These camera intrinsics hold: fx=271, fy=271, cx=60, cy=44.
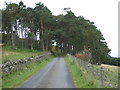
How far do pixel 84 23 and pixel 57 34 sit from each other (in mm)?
8875

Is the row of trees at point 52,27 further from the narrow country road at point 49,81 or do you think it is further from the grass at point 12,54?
the narrow country road at point 49,81

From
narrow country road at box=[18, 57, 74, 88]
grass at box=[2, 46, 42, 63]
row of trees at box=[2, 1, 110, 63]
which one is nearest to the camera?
narrow country road at box=[18, 57, 74, 88]

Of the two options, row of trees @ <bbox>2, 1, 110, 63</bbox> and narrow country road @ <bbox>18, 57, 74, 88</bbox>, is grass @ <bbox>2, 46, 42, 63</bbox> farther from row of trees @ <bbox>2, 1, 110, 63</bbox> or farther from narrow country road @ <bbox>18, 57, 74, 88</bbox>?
row of trees @ <bbox>2, 1, 110, 63</bbox>

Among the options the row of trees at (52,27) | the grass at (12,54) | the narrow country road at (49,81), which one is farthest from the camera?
the row of trees at (52,27)

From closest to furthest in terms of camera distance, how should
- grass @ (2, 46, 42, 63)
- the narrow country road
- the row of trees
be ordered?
the narrow country road → grass @ (2, 46, 42, 63) → the row of trees

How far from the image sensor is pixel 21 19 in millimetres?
82250

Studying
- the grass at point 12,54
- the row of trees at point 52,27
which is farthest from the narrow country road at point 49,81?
the row of trees at point 52,27

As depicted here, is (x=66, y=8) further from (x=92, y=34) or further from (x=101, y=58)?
(x=92, y=34)

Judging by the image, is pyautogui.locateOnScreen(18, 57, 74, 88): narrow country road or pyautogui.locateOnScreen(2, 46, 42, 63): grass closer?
pyautogui.locateOnScreen(18, 57, 74, 88): narrow country road

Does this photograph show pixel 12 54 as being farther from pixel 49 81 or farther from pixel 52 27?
pixel 52 27

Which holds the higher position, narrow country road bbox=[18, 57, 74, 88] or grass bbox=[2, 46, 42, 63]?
grass bbox=[2, 46, 42, 63]

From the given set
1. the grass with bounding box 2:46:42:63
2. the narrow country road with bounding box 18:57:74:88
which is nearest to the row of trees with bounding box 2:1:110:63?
the grass with bounding box 2:46:42:63

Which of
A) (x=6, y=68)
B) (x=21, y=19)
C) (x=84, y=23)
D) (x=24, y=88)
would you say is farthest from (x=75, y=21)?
(x=24, y=88)

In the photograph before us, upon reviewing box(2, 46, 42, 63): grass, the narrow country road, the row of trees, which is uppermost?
the row of trees
